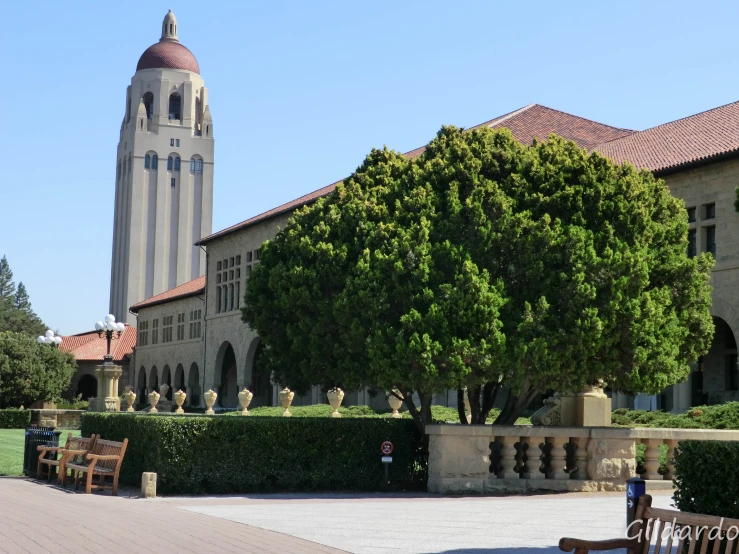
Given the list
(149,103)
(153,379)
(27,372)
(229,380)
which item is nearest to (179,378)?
(229,380)

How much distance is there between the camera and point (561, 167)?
63.1 ft

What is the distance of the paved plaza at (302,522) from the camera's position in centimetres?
1074

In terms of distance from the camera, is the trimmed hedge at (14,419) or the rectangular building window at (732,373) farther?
the trimmed hedge at (14,419)

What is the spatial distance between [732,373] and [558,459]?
1919cm

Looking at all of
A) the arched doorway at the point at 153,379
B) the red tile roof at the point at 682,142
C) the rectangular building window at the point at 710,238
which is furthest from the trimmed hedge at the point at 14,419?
the rectangular building window at the point at 710,238

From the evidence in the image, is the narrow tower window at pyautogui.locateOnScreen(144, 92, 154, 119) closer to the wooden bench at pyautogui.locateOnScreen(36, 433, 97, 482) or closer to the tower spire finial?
the tower spire finial

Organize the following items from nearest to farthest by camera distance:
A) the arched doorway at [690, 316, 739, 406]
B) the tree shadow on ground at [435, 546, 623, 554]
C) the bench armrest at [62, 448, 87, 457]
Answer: the tree shadow on ground at [435, 546, 623, 554], the bench armrest at [62, 448, 87, 457], the arched doorway at [690, 316, 739, 406]

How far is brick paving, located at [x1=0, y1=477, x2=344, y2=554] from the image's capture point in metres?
10.4

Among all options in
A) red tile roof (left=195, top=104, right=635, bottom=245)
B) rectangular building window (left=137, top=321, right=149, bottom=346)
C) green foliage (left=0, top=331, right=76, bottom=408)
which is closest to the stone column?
red tile roof (left=195, top=104, right=635, bottom=245)

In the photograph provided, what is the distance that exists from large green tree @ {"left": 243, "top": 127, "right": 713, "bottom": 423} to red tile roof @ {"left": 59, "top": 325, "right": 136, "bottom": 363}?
62485 mm

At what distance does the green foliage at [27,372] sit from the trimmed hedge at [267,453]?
4256 cm

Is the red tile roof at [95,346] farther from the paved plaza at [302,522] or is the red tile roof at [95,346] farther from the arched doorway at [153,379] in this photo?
the paved plaza at [302,522]

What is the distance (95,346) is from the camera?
83.2m

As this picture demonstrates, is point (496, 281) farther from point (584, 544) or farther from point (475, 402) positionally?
point (584, 544)
